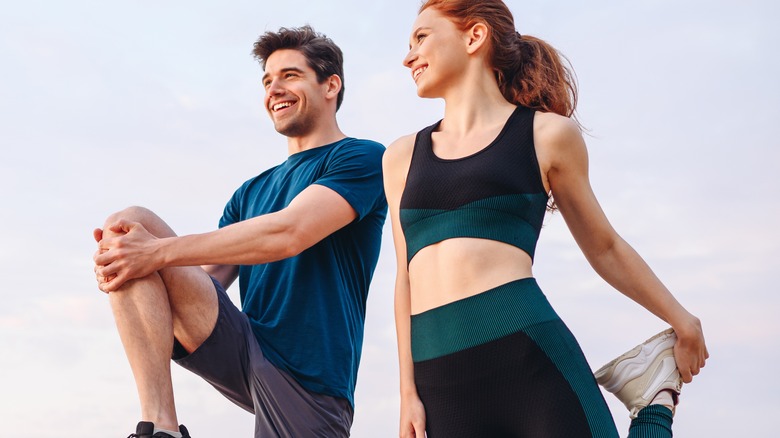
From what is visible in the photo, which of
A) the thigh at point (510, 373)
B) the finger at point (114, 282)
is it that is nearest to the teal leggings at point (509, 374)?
the thigh at point (510, 373)

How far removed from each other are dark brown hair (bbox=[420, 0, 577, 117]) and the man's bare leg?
4.99ft

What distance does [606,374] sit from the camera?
3.32m

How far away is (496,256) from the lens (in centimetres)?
Answer: 315

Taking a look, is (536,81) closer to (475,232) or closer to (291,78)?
(475,232)

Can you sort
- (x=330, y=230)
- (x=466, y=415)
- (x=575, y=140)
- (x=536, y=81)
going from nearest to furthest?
1. (x=466, y=415)
2. (x=575, y=140)
3. (x=536, y=81)
4. (x=330, y=230)

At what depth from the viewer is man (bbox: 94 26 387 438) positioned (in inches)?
154

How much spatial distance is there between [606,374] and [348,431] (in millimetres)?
1589

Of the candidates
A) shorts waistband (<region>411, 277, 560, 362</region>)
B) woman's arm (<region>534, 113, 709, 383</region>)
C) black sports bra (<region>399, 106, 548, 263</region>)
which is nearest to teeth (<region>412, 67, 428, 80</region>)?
black sports bra (<region>399, 106, 548, 263</region>)

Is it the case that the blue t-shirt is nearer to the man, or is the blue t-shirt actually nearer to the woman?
the man

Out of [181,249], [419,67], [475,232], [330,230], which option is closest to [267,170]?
[330,230]

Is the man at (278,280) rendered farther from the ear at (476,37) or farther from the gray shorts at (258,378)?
the ear at (476,37)

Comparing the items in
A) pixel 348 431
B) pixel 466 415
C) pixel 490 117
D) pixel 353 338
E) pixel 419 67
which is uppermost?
pixel 419 67

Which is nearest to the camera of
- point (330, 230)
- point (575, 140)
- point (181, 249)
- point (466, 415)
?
point (466, 415)

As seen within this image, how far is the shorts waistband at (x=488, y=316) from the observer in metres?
3.08
